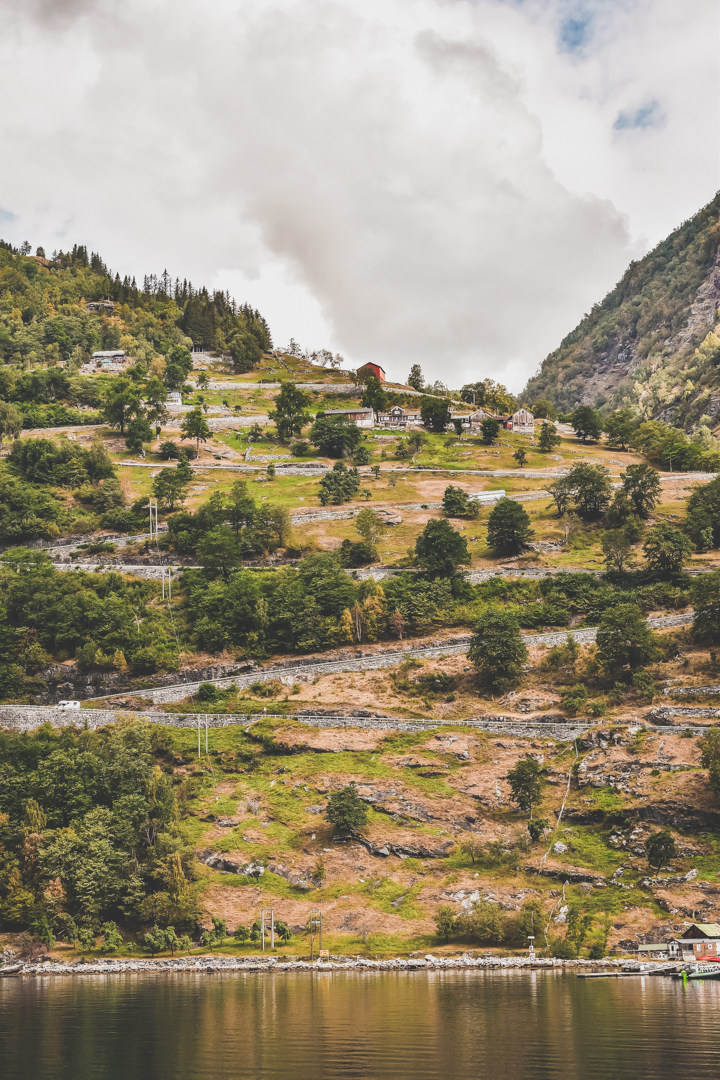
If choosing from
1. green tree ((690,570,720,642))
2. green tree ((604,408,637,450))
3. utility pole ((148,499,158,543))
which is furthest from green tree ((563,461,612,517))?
utility pole ((148,499,158,543))

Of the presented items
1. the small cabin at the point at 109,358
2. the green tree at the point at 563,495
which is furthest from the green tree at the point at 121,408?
the green tree at the point at 563,495

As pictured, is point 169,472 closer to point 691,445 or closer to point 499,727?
point 499,727

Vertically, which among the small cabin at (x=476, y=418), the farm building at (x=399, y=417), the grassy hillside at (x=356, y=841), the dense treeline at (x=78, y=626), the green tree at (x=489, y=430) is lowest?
the grassy hillside at (x=356, y=841)

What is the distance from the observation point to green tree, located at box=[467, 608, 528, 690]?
81125 mm

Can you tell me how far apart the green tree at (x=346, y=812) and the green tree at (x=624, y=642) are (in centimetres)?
2361

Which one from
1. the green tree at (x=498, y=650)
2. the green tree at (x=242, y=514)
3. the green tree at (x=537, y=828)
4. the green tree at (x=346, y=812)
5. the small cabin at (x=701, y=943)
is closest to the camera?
the small cabin at (x=701, y=943)

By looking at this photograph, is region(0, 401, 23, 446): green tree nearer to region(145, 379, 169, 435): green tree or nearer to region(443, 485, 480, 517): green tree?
region(145, 379, 169, 435): green tree

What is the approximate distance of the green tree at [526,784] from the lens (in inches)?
2657

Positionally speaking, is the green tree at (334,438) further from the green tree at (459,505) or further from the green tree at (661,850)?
the green tree at (661,850)

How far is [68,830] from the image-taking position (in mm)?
65625

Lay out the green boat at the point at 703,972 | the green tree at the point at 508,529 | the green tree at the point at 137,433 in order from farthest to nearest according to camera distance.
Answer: the green tree at the point at 137,433 < the green tree at the point at 508,529 < the green boat at the point at 703,972

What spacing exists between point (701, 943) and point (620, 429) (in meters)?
108

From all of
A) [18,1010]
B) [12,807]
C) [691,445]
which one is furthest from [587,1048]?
[691,445]

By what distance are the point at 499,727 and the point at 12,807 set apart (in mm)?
35686
